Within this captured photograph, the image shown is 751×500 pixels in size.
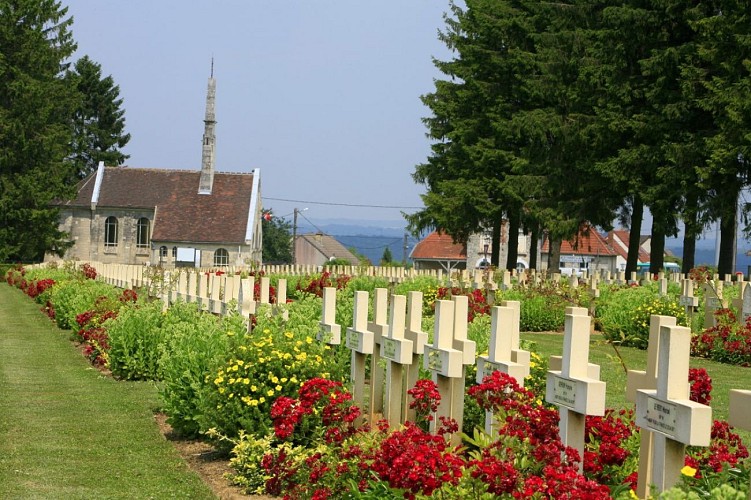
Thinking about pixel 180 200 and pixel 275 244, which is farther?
pixel 275 244

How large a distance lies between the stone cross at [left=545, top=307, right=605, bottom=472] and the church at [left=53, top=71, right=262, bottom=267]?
6346 centimetres

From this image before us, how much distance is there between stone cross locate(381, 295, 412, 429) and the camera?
24.6 ft

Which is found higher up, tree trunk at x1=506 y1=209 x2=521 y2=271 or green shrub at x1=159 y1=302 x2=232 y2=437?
tree trunk at x1=506 y1=209 x2=521 y2=271

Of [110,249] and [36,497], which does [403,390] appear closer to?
[36,497]

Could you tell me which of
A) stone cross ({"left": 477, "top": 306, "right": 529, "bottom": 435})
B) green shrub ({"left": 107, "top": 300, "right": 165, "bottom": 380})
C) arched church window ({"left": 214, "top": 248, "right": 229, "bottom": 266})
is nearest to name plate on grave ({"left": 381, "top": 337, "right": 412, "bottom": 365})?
stone cross ({"left": 477, "top": 306, "right": 529, "bottom": 435})

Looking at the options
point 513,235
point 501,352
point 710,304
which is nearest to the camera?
point 501,352

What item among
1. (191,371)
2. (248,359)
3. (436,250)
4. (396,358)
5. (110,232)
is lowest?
(191,371)

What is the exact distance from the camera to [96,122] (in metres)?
80.9

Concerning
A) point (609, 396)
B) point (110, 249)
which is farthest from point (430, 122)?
point (609, 396)

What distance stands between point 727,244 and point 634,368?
58.0 feet

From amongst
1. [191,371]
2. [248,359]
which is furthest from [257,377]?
[191,371]

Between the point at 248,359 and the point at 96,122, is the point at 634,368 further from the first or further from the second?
the point at 96,122

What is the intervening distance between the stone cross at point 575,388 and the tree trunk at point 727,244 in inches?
1012

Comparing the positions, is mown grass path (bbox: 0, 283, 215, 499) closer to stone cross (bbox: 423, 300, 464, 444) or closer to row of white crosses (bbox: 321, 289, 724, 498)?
row of white crosses (bbox: 321, 289, 724, 498)
